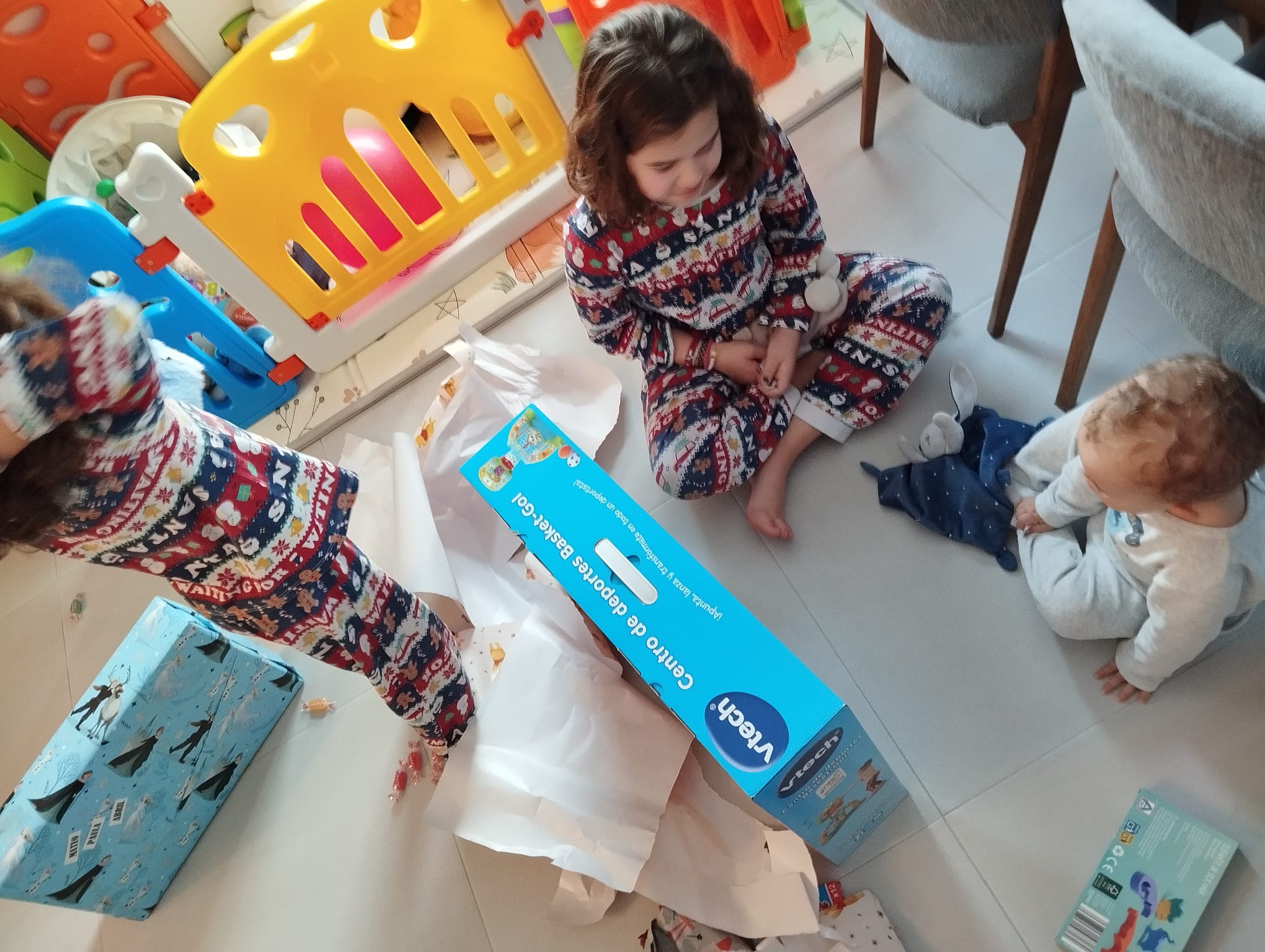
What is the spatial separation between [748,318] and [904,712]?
0.57 m

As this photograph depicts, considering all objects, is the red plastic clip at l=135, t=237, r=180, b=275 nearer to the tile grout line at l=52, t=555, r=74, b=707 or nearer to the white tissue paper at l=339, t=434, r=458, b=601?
the white tissue paper at l=339, t=434, r=458, b=601

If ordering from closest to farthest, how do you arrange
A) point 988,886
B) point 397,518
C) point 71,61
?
point 988,886, point 397,518, point 71,61

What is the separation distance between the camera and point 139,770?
1.04m

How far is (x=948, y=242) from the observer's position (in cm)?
132

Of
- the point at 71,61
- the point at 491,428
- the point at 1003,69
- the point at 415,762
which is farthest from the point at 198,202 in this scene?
the point at 1003,69

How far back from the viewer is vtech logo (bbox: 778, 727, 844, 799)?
740mm

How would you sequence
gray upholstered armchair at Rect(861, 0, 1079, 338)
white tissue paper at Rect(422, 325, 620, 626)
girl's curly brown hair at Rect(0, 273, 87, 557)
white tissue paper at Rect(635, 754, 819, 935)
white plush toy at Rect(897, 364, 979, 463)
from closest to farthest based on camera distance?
1. girl's curly brown hair at Rect(0, 273, 87, 557)
2. gray upholstered armchair at Rect(861, 0, 1079, 338)
3. white tissue paper at Rect(635, 754, 819, 935)
4. white plush toy at Rect(897, 364, 979, 463)
5. white tissue paper at Rect(422, 325, 620, 626)

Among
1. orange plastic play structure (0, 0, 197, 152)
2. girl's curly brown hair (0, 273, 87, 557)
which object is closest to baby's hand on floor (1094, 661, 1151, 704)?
girl's curly brown hair (0, 273, 87, 557)

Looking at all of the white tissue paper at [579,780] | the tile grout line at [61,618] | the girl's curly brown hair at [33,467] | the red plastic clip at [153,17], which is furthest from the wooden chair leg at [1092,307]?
the red plastic clip at [153,17]

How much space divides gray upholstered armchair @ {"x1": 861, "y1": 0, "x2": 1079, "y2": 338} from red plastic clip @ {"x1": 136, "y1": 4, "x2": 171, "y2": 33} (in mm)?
1485

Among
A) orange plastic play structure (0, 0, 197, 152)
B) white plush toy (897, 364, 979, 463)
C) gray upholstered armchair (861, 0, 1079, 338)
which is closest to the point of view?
gray upholstered armchair (861, 0, 1079, 338)

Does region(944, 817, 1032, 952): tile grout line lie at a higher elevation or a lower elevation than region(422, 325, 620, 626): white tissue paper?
lower

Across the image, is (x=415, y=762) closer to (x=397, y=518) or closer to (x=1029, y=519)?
(x=397, y=518)

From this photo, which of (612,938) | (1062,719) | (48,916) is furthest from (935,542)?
(48,916)
